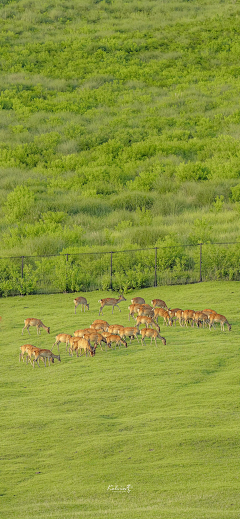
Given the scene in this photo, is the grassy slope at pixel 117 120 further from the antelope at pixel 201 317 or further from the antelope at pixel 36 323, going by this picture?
the antelope at pixel 201 317

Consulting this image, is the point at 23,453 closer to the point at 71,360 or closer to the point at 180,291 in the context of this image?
the point at 71,360

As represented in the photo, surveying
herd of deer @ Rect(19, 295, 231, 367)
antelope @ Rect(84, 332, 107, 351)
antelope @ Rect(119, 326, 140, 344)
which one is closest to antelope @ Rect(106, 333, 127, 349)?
herd of deer @ Rect(19, 295, 231, 367)

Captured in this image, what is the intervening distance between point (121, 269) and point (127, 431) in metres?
18.9

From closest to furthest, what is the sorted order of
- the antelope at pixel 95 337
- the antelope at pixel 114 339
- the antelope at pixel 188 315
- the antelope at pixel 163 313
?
1. the antelope at pixel 95 337
2. the antelope at pixel 114 339
3. the antelope at pixel 188 315
4. the antelope at pixel 163 313

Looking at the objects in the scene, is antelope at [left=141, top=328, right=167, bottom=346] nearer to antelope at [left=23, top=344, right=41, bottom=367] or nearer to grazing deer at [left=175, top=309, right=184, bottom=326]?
grazing deer at [left=175, top=309, right=184, bottom=326]

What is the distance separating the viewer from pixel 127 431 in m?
12.5

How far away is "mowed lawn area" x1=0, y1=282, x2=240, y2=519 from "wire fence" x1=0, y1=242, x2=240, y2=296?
365 inches

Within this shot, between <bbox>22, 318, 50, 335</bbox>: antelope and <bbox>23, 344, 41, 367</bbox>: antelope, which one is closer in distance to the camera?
<bbox>23, 344, 41, 367</bbox>: antelope

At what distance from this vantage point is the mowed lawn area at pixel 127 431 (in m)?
9.61

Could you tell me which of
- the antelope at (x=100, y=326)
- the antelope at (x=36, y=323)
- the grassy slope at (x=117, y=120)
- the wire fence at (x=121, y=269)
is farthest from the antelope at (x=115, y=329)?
the grassy slope at (x=117, y=120)

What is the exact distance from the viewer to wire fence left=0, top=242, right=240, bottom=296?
98.5ft

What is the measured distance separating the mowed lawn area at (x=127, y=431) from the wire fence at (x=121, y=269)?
365 inches

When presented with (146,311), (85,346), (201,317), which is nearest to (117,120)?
(146,311)

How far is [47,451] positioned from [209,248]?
66.3 ft
